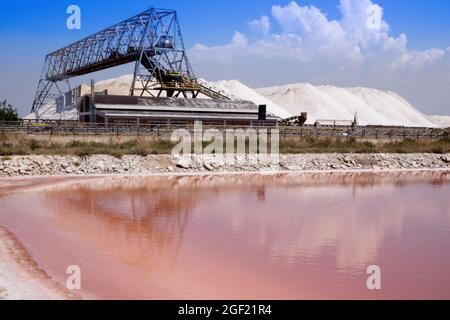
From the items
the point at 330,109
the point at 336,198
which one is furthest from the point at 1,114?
the point at 330,109

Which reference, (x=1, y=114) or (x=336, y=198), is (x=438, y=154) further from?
(x=1, y=114)

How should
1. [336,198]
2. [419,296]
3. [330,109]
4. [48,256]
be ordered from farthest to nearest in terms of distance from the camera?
1. [330,109]
2. [336,198]
3. [48,256]
4. [419,296]

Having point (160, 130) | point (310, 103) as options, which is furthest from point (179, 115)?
point (310, 103)

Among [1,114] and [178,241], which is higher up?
[1,114]

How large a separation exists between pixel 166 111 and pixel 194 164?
13.3 meters

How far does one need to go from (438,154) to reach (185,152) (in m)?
22.7

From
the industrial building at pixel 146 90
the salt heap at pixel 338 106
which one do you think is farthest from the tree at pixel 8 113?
the salt heap at pixel 338 106

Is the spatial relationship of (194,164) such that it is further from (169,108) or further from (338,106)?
(338,106)

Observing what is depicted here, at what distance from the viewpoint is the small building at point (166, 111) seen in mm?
44781

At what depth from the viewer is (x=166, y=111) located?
47.0 metres

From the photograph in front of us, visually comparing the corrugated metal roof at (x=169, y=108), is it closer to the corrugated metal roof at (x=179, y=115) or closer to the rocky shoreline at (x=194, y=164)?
the corrugated metal roof at (x=179, y=115)

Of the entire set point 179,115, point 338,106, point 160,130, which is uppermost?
point 338,106
